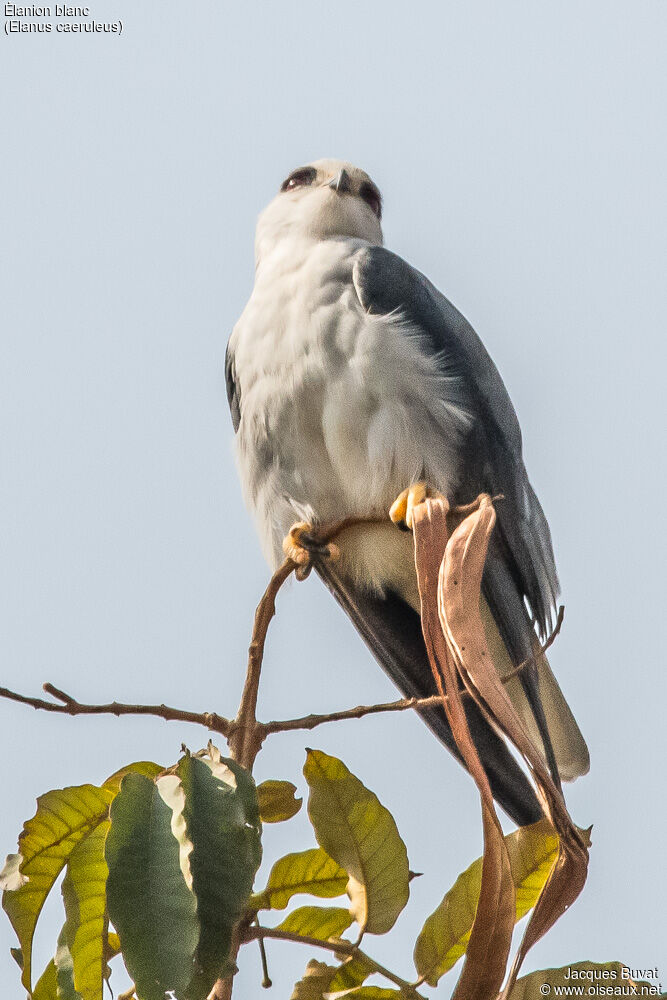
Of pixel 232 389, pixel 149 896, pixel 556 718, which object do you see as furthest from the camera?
pixel 232 389

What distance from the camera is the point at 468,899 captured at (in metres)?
2.07

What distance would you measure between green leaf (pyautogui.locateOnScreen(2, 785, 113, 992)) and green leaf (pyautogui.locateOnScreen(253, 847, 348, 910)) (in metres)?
0.35

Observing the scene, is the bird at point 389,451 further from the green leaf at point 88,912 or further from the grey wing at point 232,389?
the green leaf at point 88,912

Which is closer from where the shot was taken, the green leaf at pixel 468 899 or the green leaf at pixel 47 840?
the green leaf at pixel 47 840

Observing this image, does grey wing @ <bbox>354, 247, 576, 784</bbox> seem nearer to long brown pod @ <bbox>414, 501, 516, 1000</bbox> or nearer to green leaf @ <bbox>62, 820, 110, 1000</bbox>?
long brown pod @ <bbox>414, 501, 516, 1000</bbox>

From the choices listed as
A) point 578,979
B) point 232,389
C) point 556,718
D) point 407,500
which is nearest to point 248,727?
point 578,979

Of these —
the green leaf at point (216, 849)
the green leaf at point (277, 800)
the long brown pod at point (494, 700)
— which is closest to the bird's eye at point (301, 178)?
the long brown pod at point (494, 700)

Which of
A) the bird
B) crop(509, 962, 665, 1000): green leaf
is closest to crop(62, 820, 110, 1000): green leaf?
crop(509, 962, 665, 1000): green leaf

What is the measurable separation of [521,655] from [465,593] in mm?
1354

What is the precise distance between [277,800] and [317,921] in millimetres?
230

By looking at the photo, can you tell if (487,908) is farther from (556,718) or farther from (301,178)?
(301,178)

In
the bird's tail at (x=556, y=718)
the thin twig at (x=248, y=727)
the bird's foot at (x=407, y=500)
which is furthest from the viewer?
the bird's tail at (x=556, y=718)

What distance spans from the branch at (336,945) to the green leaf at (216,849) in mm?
117

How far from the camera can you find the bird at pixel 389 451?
129 inches
